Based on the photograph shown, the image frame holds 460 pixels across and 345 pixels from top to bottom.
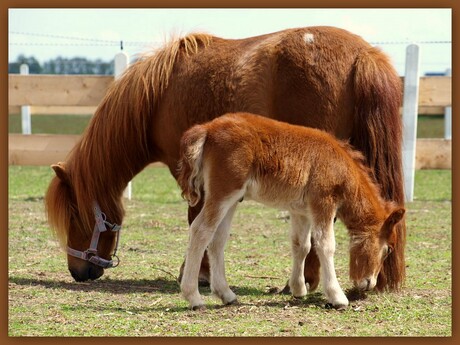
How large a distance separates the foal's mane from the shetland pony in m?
1.23

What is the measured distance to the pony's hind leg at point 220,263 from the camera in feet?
18.1

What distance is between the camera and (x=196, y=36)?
674 centimetres

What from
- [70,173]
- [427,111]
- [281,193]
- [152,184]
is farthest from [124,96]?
[427,111]

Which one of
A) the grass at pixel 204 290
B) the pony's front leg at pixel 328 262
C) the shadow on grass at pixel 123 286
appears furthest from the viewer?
the shadow on grass at pixel 123 286

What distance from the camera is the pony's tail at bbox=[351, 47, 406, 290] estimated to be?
19.2ft

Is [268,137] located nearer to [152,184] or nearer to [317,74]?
[317,74]

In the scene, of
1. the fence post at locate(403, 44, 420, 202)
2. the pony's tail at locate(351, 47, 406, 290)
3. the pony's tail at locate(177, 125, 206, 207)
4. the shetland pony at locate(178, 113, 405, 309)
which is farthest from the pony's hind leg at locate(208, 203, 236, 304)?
the fence post at locate(403, 44, 420, 202)

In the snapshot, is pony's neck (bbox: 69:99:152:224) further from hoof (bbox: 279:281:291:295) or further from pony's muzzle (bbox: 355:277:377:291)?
pony's muzzle (bbox: 355:277:377:291)

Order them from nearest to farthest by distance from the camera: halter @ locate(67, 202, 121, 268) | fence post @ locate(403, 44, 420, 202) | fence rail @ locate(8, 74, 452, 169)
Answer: halter @ locate(67, 202, 121, 268), fence post @ locate(403, 44, 420, 202), fence rail @ locate(8, 74, 452, 169)

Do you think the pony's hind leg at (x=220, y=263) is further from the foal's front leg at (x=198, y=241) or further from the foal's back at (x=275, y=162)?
the foal's back at (x=275, y=162)

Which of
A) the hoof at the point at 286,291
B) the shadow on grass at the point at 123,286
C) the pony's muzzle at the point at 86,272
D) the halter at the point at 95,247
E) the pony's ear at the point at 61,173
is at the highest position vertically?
the pony's ear at the point at 61,173

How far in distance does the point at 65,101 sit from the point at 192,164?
23.3 ft

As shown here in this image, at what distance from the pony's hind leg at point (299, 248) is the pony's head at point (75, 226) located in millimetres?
1631

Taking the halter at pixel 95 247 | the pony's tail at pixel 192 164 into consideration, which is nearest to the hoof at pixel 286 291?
the pony's tail at pixel 192 164
